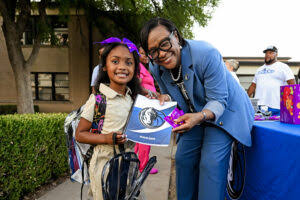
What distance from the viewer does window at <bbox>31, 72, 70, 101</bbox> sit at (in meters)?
15.6

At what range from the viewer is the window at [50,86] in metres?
15.6

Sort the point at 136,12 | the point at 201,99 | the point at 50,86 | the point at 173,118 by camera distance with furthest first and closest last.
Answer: the point at 50,86, the point at 136,12, the point at 201,99, the point at 173,118

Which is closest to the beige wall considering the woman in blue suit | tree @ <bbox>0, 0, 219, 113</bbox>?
tree @ <bbox>0, 0, 219, 113</bbox>

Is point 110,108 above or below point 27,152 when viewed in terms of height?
above

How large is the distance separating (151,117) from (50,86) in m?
15.8

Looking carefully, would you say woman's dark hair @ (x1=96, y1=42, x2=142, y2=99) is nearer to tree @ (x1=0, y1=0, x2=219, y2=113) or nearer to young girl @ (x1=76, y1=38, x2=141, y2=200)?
young girl @ (x1=76, y1=38, x2=141, y2=200)

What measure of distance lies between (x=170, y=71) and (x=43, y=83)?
51.7 feet

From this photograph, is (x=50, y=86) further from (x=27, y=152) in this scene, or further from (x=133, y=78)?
(x=133, y=78)

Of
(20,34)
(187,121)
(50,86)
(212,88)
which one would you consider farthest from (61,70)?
(187,121)

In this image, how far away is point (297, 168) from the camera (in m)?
1.50

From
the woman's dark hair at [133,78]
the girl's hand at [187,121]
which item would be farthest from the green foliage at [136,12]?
the girl's hand at [187,121]

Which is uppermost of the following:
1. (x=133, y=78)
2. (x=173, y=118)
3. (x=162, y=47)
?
(x=162, y=47)

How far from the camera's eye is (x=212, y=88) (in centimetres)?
169

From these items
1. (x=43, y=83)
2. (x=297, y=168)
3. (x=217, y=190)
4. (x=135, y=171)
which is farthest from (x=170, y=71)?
(x=43, y=83)
